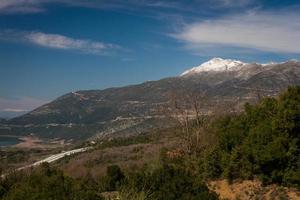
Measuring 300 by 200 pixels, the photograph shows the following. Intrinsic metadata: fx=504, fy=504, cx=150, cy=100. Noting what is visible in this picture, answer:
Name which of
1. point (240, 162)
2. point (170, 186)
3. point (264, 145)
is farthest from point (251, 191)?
point (170, 186)

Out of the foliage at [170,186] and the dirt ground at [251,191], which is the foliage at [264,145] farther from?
the foliage at [170,186]

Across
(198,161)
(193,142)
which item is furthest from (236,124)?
(193,142)

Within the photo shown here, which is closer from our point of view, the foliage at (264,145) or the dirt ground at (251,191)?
the dirt ground at (251,191)

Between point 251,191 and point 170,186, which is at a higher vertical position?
point 170,186

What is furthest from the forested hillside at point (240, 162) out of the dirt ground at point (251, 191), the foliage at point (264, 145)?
the dirt ground at point (251, 191)

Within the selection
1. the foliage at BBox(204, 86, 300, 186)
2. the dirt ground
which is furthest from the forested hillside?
the dirt ground

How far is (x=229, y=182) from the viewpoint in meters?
42.9

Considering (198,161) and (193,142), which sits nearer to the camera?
(198,161)

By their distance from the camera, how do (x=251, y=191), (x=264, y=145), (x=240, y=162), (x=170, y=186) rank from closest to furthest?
1. (x=170, y=186)
2. (x=264, y=145)
3. (x=251, y=191)
4. (x=240, y=162)

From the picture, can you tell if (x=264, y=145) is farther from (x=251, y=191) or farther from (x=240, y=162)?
(x=251, y=191)

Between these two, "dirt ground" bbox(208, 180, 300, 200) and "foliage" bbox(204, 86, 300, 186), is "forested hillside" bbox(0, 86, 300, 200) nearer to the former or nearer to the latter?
"foliage" bbox(204, 86, 300, 186)

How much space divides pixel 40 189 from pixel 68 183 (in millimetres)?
1369

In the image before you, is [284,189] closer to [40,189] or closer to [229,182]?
[229,182]

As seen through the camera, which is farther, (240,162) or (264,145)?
(240,162)
